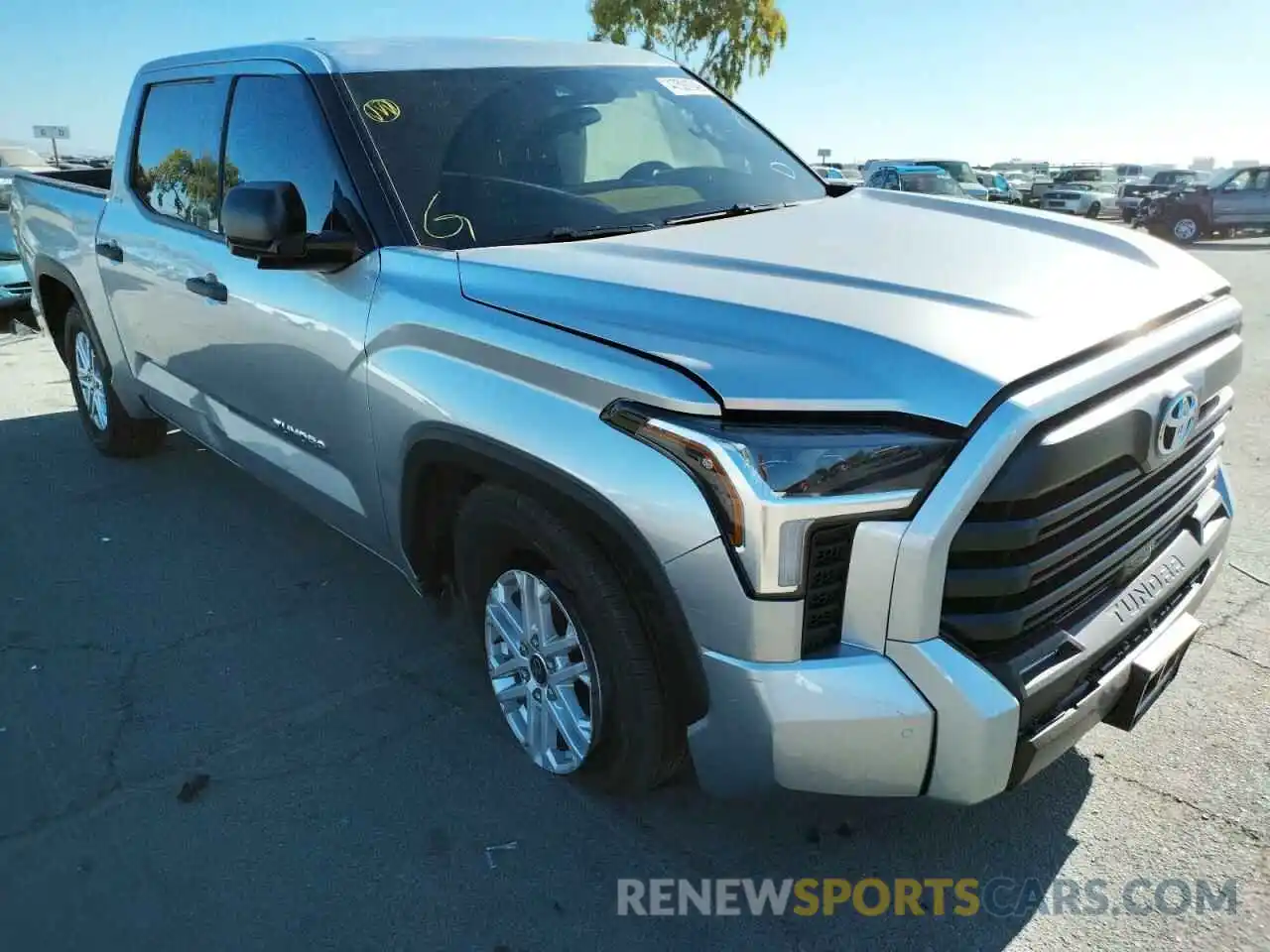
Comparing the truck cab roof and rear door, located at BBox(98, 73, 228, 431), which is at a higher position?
the truck cab roof

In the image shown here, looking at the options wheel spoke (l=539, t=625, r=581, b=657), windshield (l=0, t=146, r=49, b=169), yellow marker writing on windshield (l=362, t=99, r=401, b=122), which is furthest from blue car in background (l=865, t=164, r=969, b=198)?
wheel spoke (l=539, t=625, r=581, b=657)

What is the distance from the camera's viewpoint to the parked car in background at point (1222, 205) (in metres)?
20.9

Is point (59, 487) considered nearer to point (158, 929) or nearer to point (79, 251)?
point (79, 251)

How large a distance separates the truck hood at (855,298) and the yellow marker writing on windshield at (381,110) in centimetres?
65

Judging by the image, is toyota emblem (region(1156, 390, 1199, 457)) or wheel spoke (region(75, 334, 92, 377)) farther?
wheel spoke (region(75, 334, 92, 377))

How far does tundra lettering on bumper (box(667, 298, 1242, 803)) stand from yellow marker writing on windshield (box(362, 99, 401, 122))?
1.74 m

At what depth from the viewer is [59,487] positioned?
16.7 ft

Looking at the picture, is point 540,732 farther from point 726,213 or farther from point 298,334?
point 726,213

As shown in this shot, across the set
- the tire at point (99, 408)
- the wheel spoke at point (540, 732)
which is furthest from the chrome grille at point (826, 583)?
the tire at point (99, 408)

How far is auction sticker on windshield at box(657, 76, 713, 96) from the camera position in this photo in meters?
3.73

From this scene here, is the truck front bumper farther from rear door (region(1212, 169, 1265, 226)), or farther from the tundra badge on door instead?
rear door (region(1212, 169, 1265, 226))

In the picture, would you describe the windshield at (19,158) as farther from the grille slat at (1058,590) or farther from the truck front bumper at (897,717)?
the grille slat at (1058,590)

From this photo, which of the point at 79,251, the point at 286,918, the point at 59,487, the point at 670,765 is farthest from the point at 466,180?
the point at 59,487

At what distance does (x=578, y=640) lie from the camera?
2342 millimetres
